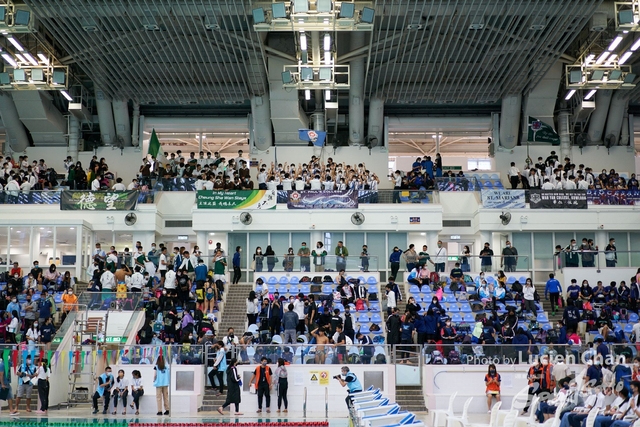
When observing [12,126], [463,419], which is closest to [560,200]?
[463,419]

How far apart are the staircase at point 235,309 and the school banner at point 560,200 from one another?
11935 millimetres

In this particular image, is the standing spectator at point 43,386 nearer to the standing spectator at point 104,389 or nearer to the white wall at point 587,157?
the standing spectator at point 104,389

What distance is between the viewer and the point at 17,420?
69.5ft

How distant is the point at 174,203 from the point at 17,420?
17.7 meters

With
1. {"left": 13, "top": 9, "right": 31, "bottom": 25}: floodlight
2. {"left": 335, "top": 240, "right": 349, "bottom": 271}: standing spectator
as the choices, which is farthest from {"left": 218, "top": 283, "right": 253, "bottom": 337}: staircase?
{"left": 13, "top": 9, "right": 31, "bottom": 25}: floodlight

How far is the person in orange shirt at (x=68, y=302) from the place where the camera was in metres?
27.7

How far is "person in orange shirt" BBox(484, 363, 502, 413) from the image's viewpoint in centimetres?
2309

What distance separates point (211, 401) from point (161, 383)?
5.03 feet

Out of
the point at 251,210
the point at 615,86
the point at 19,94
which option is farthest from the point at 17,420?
the point at 615,86

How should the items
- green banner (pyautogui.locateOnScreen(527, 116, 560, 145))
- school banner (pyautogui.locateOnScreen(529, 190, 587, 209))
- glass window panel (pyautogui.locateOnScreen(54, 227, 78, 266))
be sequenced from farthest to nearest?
green banner (pyautogui.locateOnScreen(527, 116, 560, 145)), school banner (pyautogui.locateOnScreen(529, 190, 587, 209)), glass window panel (pyautogui.locateOnScreen(54, 227, 78, 266))

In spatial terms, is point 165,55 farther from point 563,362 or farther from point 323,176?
point 563,362

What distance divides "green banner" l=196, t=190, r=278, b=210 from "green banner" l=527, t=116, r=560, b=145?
1261cm

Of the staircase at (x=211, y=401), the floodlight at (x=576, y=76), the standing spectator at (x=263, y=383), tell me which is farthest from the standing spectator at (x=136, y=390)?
the floodlight at (x=576, y=76)

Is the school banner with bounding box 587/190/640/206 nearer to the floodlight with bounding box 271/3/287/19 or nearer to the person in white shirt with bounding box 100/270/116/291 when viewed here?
the floodlight with bounding box 271/3/287/19
